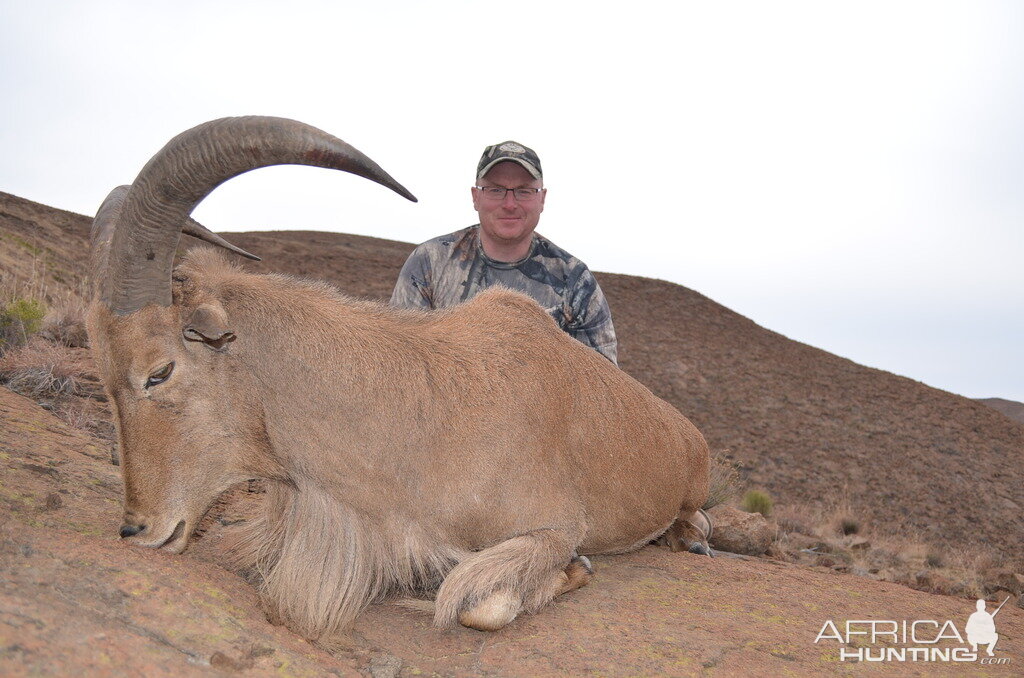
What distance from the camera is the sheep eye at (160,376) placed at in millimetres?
3498

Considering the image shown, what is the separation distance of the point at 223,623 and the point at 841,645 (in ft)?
9.80

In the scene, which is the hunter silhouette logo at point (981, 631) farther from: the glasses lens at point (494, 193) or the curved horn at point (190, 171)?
the glasses lens at point (494, 193)

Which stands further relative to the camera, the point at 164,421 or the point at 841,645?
the point at 841,645

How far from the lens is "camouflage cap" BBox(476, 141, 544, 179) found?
241 inches

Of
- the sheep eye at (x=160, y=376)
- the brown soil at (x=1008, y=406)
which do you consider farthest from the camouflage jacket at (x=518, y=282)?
the brown soil at (x=1008, y=406)

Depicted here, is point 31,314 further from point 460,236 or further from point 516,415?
point 516,415

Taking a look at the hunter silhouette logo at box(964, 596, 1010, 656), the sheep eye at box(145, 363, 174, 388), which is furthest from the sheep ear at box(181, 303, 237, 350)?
the hunter silhouette logo at box(964, 596, 1010, 656)

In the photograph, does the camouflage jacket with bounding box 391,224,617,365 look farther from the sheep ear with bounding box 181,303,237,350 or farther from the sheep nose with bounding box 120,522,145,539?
the sheep nose with bounding box 120,522,145,539

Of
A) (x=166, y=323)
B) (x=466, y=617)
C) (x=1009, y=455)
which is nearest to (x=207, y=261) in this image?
(x=166, y=323)

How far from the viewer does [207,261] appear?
158 inches

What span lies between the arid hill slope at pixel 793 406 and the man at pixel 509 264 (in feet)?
23.3

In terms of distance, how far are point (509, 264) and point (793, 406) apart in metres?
12.8

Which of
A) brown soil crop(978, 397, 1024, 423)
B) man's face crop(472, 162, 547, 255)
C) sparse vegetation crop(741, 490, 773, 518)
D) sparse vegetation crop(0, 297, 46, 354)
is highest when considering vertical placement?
brown soil crop(978, 397, 1024, 423)

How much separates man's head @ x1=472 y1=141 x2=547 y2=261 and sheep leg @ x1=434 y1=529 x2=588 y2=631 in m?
2.95
